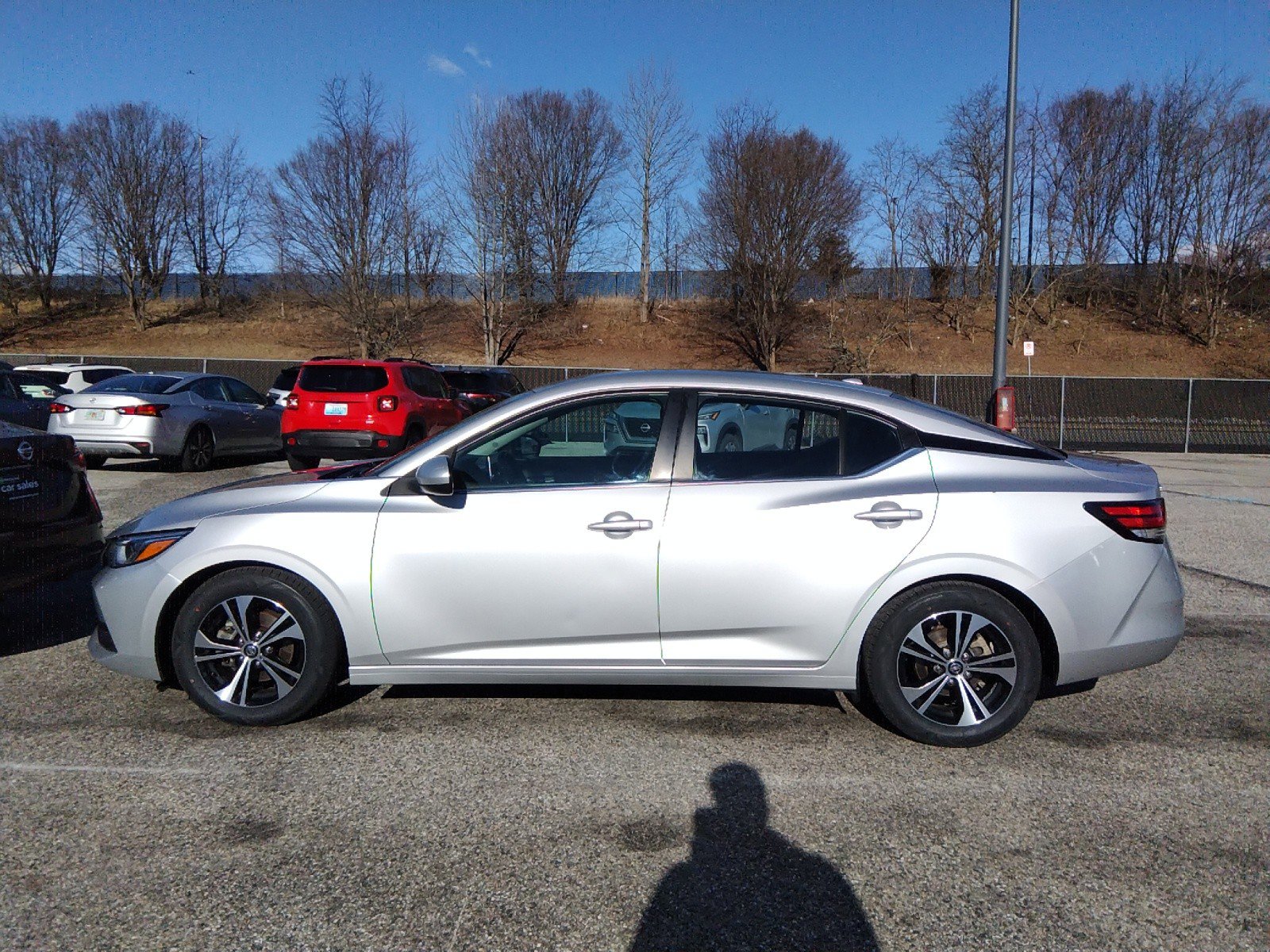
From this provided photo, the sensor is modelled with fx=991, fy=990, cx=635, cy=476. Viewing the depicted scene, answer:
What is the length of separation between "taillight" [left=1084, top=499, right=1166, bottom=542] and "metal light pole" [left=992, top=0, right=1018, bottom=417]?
10500 mm

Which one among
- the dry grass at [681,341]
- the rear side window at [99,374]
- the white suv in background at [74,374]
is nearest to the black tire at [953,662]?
the white suv in background at [74,374]

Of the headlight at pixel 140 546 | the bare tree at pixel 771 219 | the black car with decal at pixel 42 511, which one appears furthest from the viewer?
the bare tree at pixel 771 219

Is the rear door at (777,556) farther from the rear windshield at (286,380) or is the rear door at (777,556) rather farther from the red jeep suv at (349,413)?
the rear windshield at (286,380)

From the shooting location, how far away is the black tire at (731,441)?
4387 mm

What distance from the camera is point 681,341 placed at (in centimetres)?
4322

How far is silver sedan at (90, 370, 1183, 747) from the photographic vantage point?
4121 mm

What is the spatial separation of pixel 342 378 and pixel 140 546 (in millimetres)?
10025

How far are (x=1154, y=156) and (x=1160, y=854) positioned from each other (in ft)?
162

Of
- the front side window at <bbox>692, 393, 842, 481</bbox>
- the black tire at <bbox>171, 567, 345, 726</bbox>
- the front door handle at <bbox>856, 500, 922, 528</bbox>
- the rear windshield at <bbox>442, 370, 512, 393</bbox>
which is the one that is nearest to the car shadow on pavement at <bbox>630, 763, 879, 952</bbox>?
the front door handle at <bbox>856, 500, 922, 528</bbox>

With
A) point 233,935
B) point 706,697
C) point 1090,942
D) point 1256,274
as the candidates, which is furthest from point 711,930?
point 1256,274

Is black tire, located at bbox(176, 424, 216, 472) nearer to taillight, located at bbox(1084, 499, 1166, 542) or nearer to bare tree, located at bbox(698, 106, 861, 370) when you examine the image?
taillight, located at bbox(1084, 499, 1166, 542)

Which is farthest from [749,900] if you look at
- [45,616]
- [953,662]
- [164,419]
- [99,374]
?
[99,374]

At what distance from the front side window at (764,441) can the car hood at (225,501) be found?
5.74ft

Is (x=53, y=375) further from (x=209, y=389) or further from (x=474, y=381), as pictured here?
(x=474, y=381)
